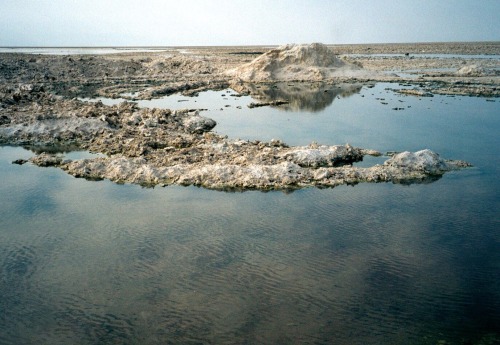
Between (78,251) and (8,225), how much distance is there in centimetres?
327

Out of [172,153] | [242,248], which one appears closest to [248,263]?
[242,248]

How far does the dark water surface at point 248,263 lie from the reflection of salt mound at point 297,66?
3319cm

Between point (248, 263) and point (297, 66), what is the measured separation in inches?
1644

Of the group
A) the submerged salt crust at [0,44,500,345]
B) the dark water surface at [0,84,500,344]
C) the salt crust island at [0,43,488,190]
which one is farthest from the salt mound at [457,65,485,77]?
the salt crust island at [0,43,488,190]

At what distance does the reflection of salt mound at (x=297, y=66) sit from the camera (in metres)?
46.6

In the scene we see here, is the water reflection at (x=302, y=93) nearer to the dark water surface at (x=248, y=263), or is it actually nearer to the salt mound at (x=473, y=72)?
the salt mound at (x=473, y=72)

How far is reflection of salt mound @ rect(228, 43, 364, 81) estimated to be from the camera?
46.6 meters

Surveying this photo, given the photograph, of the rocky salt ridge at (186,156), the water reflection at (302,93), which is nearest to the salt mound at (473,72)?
the water reflection at (302,93)

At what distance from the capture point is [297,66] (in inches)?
1873

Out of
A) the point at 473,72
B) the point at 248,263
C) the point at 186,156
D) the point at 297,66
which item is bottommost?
the point at 248,263

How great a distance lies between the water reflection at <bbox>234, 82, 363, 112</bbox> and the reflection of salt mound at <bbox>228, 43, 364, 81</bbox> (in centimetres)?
315

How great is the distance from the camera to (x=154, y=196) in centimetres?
1327

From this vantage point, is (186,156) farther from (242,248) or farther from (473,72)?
(473,72)

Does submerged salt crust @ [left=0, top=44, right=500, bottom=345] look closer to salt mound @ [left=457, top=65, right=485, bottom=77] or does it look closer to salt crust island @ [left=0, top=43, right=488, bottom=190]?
salt crust island @ [left=0, top=43, right=488, bottom=190]
